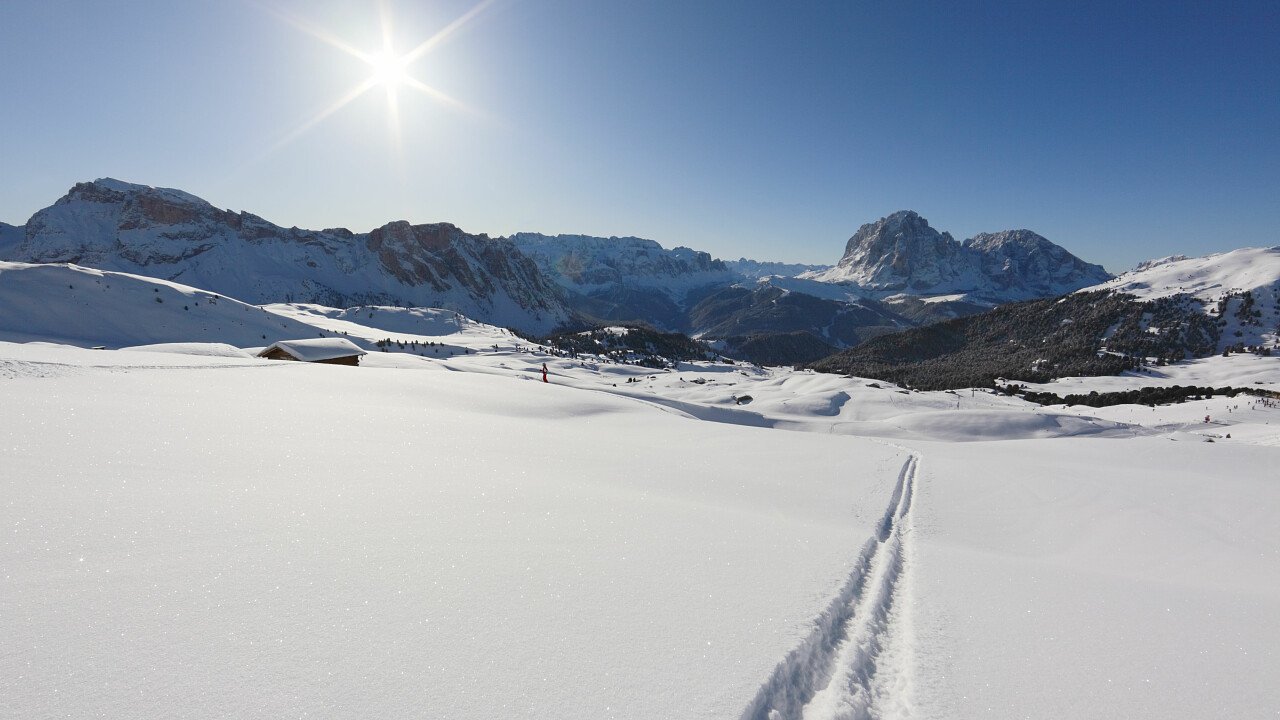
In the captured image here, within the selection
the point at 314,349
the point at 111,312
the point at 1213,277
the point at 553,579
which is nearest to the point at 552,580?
the point at 553,579

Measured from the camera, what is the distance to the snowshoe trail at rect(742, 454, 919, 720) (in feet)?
11.7

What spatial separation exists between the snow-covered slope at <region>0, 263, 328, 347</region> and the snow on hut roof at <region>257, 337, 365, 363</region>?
84.9ft

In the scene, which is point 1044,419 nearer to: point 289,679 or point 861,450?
point 861,450

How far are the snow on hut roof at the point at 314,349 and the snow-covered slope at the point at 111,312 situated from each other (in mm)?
25872

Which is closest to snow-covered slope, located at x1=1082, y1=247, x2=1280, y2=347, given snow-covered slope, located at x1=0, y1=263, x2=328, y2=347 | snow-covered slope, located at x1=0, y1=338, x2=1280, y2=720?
snow-covered slope, located at x1=0, y1=338, x2=1280, y2=720

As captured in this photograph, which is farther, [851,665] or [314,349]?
[314,349]

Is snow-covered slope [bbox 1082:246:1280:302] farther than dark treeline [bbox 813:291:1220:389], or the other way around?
snow-covered slope [bbox 1082:246:1280:302]

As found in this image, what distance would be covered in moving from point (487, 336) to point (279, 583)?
135m

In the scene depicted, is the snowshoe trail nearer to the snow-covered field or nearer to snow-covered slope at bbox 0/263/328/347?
the snow-covered field

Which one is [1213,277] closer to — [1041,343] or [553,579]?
[1041,343]

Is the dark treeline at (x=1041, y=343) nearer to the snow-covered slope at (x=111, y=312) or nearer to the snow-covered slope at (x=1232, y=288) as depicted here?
the snow-covered slope at (x=1232, y=288)

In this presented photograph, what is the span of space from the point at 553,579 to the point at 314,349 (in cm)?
4437

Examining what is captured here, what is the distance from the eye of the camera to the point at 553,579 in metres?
4.46

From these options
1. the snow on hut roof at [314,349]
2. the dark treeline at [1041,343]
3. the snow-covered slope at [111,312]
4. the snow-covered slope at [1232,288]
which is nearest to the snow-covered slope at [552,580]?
the snow on hut roof at [314,349]
